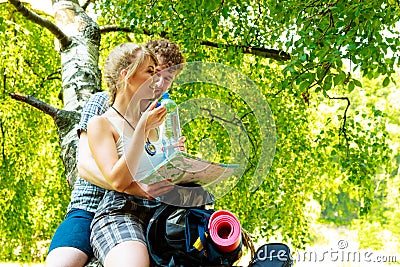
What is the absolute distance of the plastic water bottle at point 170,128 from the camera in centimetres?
197

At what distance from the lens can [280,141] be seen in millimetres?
5344

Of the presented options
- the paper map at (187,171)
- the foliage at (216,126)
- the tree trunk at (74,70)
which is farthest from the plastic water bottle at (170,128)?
the foliage at (216,126)

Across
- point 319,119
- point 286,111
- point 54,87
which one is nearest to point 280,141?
point 286,111

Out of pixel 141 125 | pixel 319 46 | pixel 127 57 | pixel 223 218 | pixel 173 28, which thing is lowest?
pixel 223 218

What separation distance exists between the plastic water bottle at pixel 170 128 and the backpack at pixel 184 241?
0.32 m

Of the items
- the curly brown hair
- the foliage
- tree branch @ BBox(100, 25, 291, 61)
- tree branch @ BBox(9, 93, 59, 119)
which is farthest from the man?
tree branch @ BBox(100, 25, 291, 61)

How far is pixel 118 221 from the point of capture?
5.76 ft

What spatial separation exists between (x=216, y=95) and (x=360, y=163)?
136 centimetres

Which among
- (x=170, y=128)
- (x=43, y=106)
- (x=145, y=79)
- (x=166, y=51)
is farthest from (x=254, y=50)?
(x=145, y=79)

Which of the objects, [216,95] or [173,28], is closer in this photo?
[173,28]

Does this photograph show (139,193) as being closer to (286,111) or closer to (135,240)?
(135,240)

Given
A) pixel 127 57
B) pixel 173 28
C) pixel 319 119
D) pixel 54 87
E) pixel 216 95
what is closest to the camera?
pixel 127 57

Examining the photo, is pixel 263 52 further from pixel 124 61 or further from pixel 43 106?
pixel 124 61

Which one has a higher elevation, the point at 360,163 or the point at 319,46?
the point at 319,46
